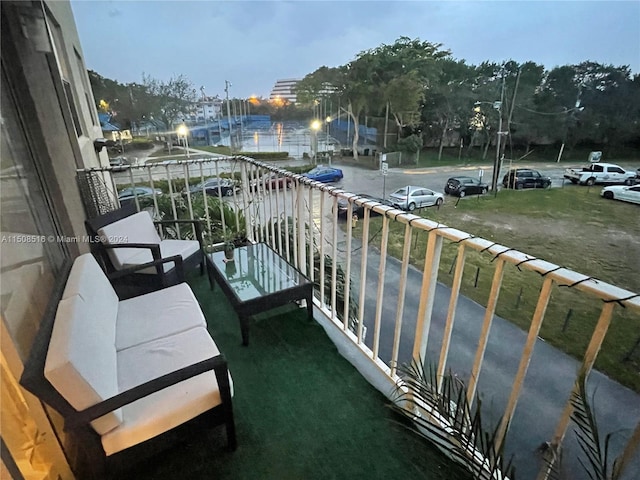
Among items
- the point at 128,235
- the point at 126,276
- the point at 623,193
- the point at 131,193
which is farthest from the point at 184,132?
the point at 623,193

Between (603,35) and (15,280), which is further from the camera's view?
(603,35)

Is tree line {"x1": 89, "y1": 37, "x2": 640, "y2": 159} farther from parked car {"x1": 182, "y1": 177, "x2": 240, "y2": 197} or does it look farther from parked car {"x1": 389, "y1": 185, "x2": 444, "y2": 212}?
parked car {"x1": 182, "y1": 177, "x2": 240, "y2": 197}

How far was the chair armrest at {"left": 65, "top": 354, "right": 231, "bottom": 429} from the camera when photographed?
39.9 inches

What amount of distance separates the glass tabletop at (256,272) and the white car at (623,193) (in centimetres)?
443

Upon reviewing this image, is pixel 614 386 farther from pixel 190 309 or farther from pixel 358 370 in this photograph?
pixel 190 309

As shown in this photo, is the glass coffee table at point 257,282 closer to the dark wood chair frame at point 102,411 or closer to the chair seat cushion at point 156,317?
the chair seat cushion at point 156,317

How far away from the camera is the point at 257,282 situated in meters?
2.28

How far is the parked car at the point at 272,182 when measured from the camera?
2.42 m

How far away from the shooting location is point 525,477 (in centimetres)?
235

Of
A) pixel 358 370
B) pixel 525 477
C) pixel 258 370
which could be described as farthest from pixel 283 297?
pixel 525 477

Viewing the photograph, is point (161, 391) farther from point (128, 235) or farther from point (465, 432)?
point (128, 235)

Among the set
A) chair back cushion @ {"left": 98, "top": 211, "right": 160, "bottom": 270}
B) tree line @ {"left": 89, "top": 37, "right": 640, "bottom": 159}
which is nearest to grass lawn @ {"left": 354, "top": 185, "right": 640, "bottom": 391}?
tree line @ {"left": 89, "top": 37, "right": 640, "bottom": 159}

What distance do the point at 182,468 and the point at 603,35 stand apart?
6.39 m

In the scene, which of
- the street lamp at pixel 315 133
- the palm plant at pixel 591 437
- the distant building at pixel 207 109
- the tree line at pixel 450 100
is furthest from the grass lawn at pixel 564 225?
→ the distant building at pixel 207 109
